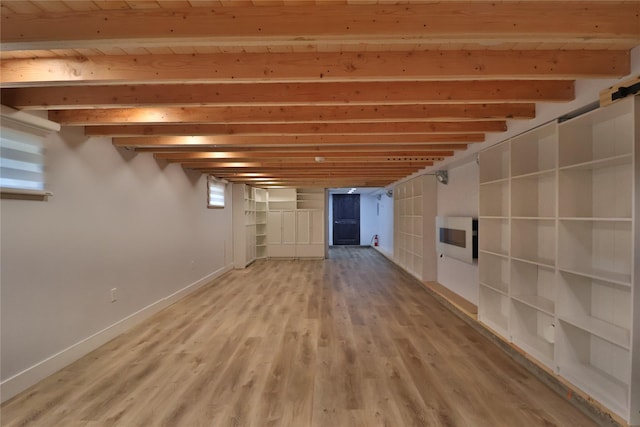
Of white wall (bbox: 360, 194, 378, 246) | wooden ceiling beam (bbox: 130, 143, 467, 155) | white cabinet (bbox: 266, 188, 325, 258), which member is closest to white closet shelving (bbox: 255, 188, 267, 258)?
white cabinet (bbox: 266, 188, 325, 258)

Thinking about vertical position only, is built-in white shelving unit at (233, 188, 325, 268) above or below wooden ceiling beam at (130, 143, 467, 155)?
below

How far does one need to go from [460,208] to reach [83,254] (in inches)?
199

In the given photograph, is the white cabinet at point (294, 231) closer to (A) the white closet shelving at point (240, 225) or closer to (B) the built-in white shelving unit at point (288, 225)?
(B) the built-in white shelving unit at point (288, 225)

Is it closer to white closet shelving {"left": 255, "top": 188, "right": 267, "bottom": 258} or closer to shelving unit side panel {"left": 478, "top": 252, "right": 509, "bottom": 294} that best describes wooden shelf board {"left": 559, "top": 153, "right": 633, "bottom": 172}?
shelving unit side panel {"left": 478, "top": 252, "right": 509, "bottom": 294}

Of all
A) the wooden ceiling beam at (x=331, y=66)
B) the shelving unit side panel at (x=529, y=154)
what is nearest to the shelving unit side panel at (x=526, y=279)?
the shelving unit side panel at (x=529, y=154)

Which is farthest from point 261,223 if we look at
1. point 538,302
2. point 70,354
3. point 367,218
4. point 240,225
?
point 538,302

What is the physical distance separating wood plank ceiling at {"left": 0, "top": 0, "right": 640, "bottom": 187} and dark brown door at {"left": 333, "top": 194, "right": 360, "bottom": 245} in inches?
401

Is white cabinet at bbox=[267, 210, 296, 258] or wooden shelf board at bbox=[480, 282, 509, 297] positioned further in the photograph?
white cabinet at bbox=[267, 210, 296, 258]

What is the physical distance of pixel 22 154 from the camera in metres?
2.61

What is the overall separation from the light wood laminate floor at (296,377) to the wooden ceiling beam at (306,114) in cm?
225

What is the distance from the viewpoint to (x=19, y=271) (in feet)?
8.43

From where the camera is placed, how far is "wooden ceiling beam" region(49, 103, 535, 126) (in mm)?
2924

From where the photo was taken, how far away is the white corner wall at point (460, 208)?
4.70 metres

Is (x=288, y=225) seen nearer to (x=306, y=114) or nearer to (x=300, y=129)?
(x=300, y=129)
